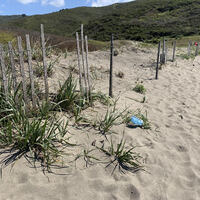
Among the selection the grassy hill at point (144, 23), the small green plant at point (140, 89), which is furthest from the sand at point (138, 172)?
the grassy hill at point (144, 23)

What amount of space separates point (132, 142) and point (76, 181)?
123 cm

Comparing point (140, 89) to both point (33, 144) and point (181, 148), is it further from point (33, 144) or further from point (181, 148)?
point (33, 144)

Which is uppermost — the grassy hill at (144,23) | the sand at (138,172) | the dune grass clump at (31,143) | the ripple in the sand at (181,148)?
the grassy hill at (144,23)

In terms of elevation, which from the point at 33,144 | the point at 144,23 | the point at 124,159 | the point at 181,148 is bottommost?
the point at 181,148

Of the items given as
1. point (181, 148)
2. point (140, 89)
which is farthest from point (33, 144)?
point (140, 89)

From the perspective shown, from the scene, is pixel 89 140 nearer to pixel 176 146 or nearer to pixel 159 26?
pixel 176 146

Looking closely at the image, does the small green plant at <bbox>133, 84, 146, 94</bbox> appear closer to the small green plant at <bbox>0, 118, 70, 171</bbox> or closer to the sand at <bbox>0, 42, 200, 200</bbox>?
the sand at <bbox>0, 42, 200, 200</bbox>

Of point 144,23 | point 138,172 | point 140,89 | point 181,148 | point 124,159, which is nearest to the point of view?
point 138,172

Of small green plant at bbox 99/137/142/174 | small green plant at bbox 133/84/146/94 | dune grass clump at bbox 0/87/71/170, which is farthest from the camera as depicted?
small green plant at bbox 133/84/146/94

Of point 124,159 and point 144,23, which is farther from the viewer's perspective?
point 144,23

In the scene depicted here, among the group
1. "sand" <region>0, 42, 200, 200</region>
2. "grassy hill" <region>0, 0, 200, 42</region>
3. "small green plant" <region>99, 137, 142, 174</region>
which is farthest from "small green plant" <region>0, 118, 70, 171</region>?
"grassy hill" <region>0, 0, 200, 42</region>

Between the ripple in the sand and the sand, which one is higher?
the sand

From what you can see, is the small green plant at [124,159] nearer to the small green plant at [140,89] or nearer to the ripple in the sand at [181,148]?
the ripple in the sand at [181,148]

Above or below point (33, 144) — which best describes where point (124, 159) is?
below
